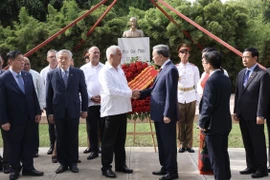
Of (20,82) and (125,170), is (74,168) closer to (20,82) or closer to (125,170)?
(125,170)

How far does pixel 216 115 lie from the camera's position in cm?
435

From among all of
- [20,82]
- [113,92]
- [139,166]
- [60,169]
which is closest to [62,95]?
[20,82]

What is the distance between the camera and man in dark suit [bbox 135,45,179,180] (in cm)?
471

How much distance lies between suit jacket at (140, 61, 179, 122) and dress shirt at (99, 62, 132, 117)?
0.37m

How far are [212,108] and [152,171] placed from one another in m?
1.59

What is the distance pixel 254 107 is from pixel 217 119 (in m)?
0.90

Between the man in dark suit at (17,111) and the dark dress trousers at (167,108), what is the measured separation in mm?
1718

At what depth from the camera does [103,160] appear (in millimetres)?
5098

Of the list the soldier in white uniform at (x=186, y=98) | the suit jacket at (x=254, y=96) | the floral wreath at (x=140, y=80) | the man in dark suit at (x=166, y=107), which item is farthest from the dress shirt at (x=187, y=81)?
the man in dark suit at (x=166, y=107)

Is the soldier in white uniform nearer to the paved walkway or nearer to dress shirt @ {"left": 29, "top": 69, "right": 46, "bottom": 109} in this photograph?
the paved walkway

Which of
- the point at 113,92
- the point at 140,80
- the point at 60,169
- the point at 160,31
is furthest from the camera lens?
the point at 160,31

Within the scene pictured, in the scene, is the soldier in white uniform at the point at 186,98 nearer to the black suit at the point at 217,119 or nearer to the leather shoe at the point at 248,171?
the leather shoe at the point at 248,171

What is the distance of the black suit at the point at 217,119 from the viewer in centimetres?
428

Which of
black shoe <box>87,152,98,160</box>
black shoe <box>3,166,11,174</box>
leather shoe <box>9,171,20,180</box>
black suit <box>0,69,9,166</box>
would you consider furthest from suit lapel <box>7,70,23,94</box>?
black shoe <box>87,152,98,160</box>
